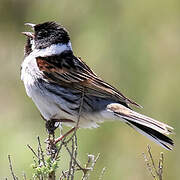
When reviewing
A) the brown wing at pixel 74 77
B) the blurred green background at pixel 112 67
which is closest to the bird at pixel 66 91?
the brown wing at pixel 74 77

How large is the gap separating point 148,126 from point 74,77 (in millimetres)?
728

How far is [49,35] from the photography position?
520 cm

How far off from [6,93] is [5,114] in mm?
304

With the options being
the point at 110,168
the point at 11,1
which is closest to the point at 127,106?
the point at 110,168

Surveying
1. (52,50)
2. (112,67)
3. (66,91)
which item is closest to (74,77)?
(66,91)

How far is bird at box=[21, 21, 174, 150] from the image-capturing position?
16.0 ft

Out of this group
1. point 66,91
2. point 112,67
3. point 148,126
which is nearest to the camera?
point 148,126

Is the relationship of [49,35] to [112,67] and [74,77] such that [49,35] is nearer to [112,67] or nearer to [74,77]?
[74,77]

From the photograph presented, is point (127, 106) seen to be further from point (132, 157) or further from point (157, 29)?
point (157, 29)

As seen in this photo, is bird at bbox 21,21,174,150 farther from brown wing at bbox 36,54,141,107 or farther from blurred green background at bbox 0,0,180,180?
blurred green background at bbox 0,0,180,180

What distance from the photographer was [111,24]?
318 inches

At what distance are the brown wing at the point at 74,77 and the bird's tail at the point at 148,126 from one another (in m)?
0.13

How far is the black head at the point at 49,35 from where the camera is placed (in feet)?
Answer: 17.0

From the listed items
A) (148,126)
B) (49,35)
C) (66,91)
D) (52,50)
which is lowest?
(148,126)
